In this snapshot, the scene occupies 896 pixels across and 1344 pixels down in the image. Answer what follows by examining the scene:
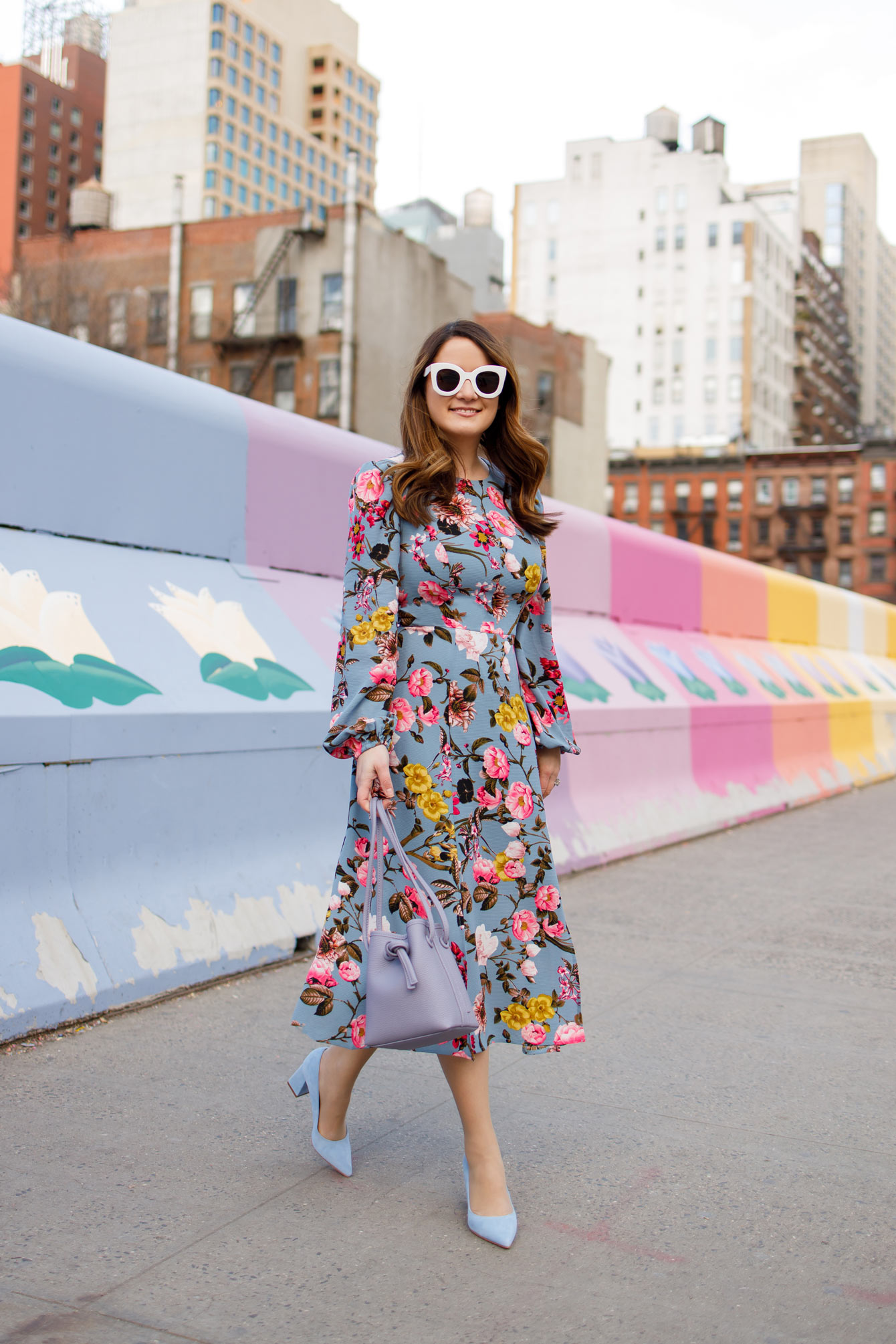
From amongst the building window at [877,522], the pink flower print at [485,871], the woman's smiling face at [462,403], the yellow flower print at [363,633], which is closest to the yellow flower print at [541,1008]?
the pink flower print at [485,871]

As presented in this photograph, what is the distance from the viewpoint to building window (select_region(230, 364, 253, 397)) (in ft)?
163

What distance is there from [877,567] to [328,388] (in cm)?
4950

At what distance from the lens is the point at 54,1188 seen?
2.58 m

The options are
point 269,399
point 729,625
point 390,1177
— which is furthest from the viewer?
point 269,399

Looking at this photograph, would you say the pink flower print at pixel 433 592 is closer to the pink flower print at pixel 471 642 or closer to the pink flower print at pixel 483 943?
the pink flower print at pixel 471 642

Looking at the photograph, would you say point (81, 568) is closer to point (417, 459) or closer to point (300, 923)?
point (300, 923)

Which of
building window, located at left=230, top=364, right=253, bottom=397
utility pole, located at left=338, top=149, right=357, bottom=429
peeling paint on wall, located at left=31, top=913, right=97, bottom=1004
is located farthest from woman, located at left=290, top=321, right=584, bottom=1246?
building window, located at left=230, top=364, right=253, bottom=397

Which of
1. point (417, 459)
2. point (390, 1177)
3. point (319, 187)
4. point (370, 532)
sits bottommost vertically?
point (390, 1177)

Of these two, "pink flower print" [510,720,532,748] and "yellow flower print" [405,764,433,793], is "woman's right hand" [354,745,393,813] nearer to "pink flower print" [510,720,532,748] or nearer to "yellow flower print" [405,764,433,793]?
"yellow flower print" [405,764,433,793]

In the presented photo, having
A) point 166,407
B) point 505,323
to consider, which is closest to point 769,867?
point 166,407

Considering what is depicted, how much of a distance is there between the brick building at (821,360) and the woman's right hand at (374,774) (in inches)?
→ 4281

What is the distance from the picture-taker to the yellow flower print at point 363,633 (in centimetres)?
261

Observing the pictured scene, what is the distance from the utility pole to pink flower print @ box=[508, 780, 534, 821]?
4473 cm

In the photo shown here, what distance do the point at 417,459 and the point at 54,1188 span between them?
1660 mm
